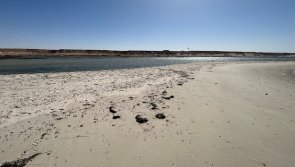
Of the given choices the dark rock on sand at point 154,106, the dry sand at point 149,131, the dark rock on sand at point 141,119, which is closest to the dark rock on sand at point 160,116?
the dry sand at point 149,131

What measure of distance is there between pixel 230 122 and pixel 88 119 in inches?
175

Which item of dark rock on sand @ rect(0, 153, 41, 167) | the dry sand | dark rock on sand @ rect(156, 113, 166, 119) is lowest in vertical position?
dark rock on sand @ rect(0, 153, 41, 167)

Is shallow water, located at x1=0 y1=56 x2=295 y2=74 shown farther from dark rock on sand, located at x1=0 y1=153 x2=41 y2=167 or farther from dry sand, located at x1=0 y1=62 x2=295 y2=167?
dark rock on sand, located at x1=0 y1=153 x2=41 y2=167

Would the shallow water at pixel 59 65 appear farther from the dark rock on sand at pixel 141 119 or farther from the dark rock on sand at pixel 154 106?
the dark rock on sand at pixel 141 119

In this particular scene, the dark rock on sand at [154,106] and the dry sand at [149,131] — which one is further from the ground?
the dark rock on sand at [154,106]

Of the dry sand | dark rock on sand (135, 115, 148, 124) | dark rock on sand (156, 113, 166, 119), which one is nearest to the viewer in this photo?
the dry sand

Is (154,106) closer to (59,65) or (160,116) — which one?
(160,116)

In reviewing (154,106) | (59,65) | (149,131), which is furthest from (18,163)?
(59,65)

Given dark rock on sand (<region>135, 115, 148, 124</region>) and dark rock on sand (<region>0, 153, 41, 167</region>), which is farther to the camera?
dark rock on sand (<region>135, 115, 148, 124</region>)

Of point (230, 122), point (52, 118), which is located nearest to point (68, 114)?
point (52, 118)

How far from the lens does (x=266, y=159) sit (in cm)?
421

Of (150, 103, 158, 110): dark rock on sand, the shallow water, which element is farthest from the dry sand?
the shallow water

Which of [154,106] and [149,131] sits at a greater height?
[154,106]

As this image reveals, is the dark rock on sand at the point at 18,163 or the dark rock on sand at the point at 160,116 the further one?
the dark rock on sand at the point at 160,116
